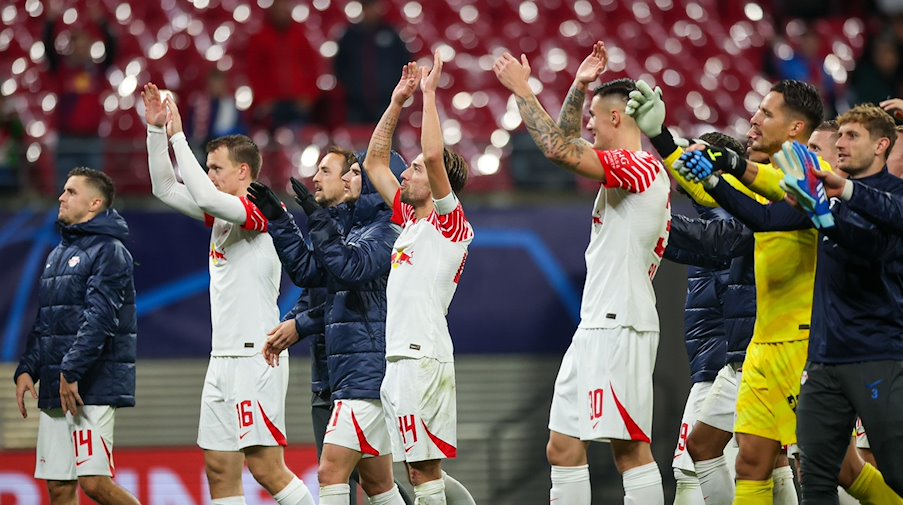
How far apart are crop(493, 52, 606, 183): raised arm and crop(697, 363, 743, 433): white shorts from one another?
192 centimetres

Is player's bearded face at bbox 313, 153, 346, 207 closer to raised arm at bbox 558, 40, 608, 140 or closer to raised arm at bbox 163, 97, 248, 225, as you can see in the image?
raised arm at bbox 163, 97, 248, 225

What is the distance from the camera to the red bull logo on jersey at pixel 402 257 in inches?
259

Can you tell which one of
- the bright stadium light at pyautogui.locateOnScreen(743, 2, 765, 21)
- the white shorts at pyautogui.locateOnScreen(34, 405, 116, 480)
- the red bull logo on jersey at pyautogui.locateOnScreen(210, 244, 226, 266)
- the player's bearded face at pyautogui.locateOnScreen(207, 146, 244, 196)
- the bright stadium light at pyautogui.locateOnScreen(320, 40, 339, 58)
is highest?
the bright stadium light at pyautogui.locateOnScreen(743, 2, 765, 21)

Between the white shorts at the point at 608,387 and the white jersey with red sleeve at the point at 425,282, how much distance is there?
792 millimetres

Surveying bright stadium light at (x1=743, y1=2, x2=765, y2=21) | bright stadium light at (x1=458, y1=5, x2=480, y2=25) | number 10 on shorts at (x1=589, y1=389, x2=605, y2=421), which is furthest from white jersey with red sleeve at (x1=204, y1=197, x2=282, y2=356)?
bright stadium light at (x1=743, y1=2, x2=765, y2=21)

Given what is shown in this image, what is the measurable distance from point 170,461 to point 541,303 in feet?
10.2

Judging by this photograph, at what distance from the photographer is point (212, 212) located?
6.95 m

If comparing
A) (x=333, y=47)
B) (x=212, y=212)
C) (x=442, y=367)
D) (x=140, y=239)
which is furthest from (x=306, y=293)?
(x=333, y=47)

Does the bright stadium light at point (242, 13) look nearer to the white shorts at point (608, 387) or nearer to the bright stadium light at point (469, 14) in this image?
the bright stadium light at point (469, 14)

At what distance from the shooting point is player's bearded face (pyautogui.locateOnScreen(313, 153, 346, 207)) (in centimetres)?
739

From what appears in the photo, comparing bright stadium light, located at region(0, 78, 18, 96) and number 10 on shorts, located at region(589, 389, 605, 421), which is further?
bright stadium light, located at region(0, 78, 18, 96)

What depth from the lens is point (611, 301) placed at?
602 centimetres

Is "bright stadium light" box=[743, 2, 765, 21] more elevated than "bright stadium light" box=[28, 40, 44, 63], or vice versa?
"bright stadium light" box=[743, 2, 765, 21]

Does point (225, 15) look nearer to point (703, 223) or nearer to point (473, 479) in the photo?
point (473, 479)
